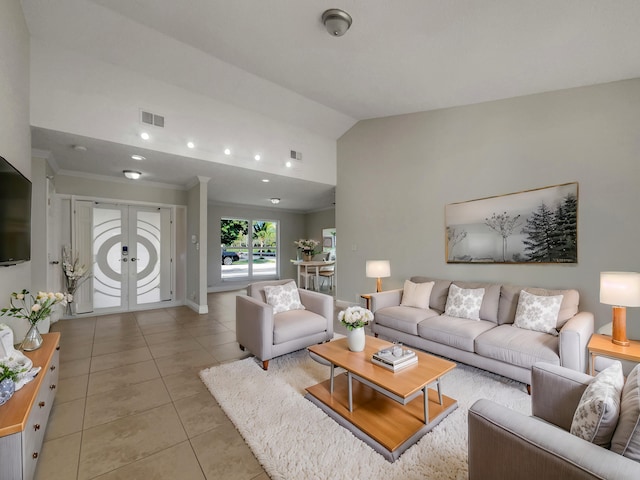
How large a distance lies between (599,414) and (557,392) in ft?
1.49

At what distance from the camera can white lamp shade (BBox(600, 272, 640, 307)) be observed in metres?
2.19

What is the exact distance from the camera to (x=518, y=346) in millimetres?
2434

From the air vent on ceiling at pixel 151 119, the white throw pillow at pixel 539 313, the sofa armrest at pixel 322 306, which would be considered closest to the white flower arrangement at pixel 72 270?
the air vent on ceiling at pixel 151 119

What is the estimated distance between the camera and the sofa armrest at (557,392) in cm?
136

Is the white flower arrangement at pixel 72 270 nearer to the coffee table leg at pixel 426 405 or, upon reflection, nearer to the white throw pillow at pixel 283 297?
the white throw pillow at pixel 283 297

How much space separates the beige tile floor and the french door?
1.34 metres

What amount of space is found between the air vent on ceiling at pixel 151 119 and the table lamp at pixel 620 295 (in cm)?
502

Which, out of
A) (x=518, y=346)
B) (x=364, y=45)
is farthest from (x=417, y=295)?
(x=364, y=45)

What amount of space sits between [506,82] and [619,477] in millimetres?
3480

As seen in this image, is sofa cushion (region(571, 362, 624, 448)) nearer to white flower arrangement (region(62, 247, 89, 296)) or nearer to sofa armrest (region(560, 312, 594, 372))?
sofa armrest (region(560, 312, 594, 372))

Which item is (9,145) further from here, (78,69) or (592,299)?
(592,299)

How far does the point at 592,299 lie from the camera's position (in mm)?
2859

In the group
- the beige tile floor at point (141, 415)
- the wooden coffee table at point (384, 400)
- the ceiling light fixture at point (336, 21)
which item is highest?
the ceiling light fixture at point (336, 21)

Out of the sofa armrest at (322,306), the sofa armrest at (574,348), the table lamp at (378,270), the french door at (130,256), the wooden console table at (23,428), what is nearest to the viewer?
the wooden console table at (23,428)
